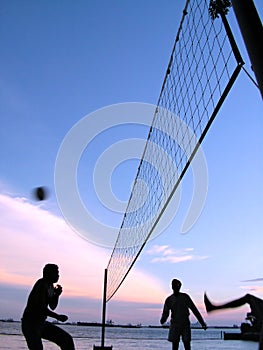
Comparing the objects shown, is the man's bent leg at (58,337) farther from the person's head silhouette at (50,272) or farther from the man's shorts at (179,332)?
the man's shorts at (179,332)

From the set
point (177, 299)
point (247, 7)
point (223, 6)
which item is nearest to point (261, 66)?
point (247, 7)

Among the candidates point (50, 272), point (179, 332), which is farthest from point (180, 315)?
point (50, 272)

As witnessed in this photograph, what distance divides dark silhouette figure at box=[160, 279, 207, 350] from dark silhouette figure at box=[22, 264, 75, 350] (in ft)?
6.66

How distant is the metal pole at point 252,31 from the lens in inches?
76.5

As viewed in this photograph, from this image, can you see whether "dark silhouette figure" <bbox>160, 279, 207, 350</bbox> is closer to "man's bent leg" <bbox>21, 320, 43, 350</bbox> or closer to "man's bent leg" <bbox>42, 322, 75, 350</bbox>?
"man's bent leg" <bbox>42, 322, 75, 350</bbox>

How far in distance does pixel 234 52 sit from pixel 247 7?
0.73 metres

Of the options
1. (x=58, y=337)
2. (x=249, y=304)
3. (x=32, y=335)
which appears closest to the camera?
(x=249, y=304)

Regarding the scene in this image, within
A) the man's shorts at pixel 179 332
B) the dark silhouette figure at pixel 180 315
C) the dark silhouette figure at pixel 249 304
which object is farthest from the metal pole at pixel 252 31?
the man's shorts at pixel 179 332

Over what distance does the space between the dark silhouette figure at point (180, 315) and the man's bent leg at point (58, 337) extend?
6.77 feet

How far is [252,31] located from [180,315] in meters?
4.62

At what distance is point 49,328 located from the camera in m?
4.28

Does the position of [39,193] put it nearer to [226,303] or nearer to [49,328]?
[49,328]

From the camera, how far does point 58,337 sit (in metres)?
4.22

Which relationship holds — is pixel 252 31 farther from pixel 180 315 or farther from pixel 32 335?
pixel 180 315
